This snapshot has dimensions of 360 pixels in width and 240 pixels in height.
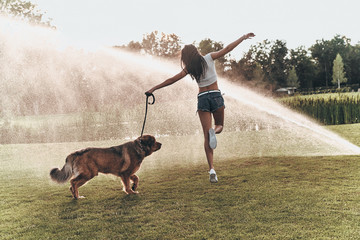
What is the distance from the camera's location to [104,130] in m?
19.3

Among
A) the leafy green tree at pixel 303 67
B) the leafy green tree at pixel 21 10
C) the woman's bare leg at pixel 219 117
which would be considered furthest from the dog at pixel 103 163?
the leafy green tree at pixel 303 67

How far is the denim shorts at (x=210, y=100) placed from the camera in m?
5.42

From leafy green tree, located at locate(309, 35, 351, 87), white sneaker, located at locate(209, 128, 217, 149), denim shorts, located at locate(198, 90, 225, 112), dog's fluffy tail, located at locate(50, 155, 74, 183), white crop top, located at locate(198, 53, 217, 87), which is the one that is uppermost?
leafy green tree, located at locate(309, 35, 351, 87)

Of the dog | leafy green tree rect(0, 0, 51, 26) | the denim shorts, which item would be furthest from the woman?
leafy green tree rect(0, 0, 51, 26)

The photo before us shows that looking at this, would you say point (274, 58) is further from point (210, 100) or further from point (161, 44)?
point (210, 100)

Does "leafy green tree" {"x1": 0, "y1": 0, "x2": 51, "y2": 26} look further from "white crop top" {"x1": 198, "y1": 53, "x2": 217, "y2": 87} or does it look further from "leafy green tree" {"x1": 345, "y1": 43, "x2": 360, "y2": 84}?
"leafy green tree" {"x1": 345, "y1": 43, "x2": 360, "y2": 84}

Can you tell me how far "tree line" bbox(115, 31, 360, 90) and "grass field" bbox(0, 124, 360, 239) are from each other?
2596cm

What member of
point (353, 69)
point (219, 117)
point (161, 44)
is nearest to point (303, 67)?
point (353, 69)

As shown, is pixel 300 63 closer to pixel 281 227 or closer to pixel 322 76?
pixel 322 76

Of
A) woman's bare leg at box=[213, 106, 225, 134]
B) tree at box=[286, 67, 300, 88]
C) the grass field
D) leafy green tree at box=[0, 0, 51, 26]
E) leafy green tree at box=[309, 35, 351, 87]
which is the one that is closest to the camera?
the grass field

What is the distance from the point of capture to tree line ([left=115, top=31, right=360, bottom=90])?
115 feet

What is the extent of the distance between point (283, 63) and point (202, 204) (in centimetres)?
8546

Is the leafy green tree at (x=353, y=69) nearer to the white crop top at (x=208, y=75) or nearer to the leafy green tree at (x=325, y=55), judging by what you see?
the leafy green tree at (x=325, y=55)

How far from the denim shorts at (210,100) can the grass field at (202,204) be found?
1367 millimetres
